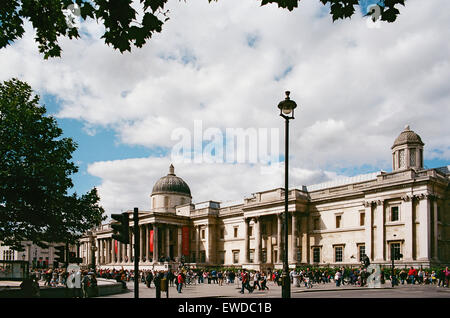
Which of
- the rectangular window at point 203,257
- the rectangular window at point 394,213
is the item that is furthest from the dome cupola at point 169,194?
the rectangular window at point 394,213

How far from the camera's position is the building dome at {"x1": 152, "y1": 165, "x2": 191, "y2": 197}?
279 feet

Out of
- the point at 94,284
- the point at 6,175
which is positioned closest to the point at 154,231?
the point at 94,284

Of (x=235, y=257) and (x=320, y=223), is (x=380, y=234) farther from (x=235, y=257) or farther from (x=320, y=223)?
(x=235, y=257)

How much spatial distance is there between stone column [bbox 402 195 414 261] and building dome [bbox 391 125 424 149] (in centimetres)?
692

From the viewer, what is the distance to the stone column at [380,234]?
47.6 m

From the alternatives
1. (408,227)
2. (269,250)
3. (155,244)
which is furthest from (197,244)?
(408,227)

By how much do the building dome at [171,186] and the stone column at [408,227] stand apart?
158ft

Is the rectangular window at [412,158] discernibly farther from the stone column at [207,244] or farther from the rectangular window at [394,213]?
the stone column at [207,244]

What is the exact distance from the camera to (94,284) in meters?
28.0

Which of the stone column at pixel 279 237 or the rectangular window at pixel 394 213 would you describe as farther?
the stone column at pixel 279 237

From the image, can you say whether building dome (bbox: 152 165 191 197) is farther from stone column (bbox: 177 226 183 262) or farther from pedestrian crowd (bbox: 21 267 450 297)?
pedestrian crowd (bbox: 21 267 450 297)
